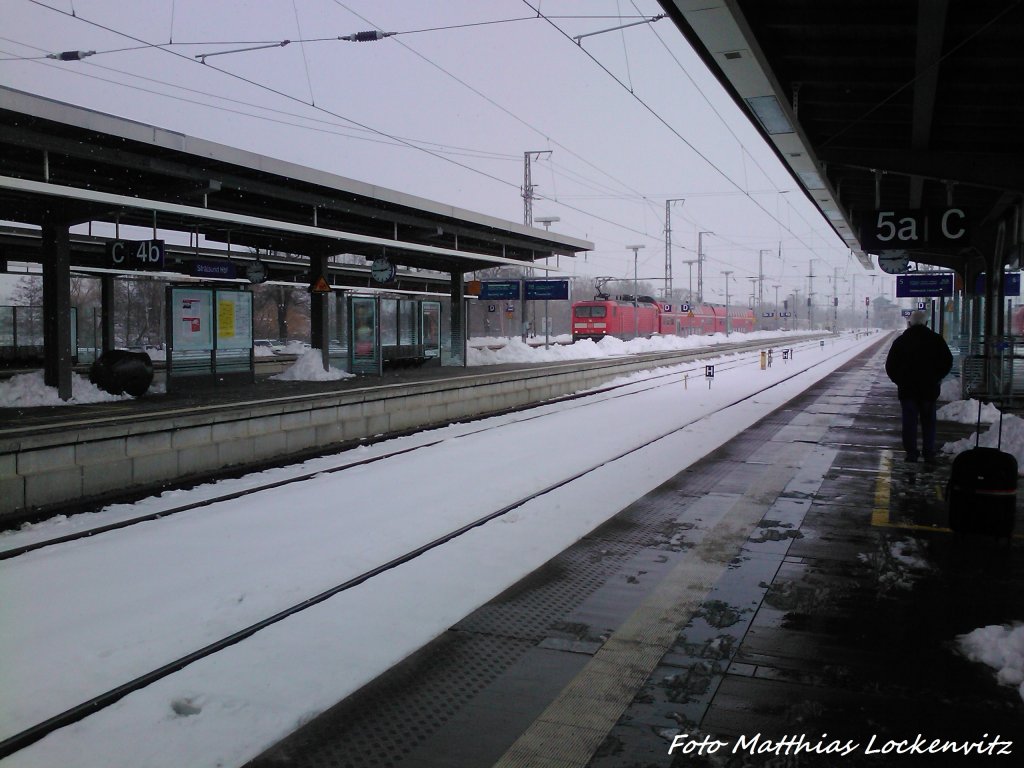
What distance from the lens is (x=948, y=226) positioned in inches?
414

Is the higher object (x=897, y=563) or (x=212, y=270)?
(x=212, y=270)

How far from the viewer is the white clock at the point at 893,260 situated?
18797 mm

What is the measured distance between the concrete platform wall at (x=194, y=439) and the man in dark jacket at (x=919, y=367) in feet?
27.6

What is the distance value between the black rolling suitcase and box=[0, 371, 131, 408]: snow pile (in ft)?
43.4

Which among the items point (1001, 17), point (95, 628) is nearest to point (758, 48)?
point (1001, 17)

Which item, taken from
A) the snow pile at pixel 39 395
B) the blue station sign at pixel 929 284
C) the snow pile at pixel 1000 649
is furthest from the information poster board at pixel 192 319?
the blue station sign at pixel 929 284

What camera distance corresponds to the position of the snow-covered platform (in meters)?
3.46

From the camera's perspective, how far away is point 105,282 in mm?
24453

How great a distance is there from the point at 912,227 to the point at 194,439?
9810 millimetres

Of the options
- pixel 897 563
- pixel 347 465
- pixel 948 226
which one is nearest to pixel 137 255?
pixel 347 465

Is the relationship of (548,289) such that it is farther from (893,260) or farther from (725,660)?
(725,660)

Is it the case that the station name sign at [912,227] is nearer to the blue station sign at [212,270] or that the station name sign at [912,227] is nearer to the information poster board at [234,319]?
the information poster board at [234,319]

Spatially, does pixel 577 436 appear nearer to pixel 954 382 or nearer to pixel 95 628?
pixel 95 628

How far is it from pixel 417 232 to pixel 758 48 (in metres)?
16.9
